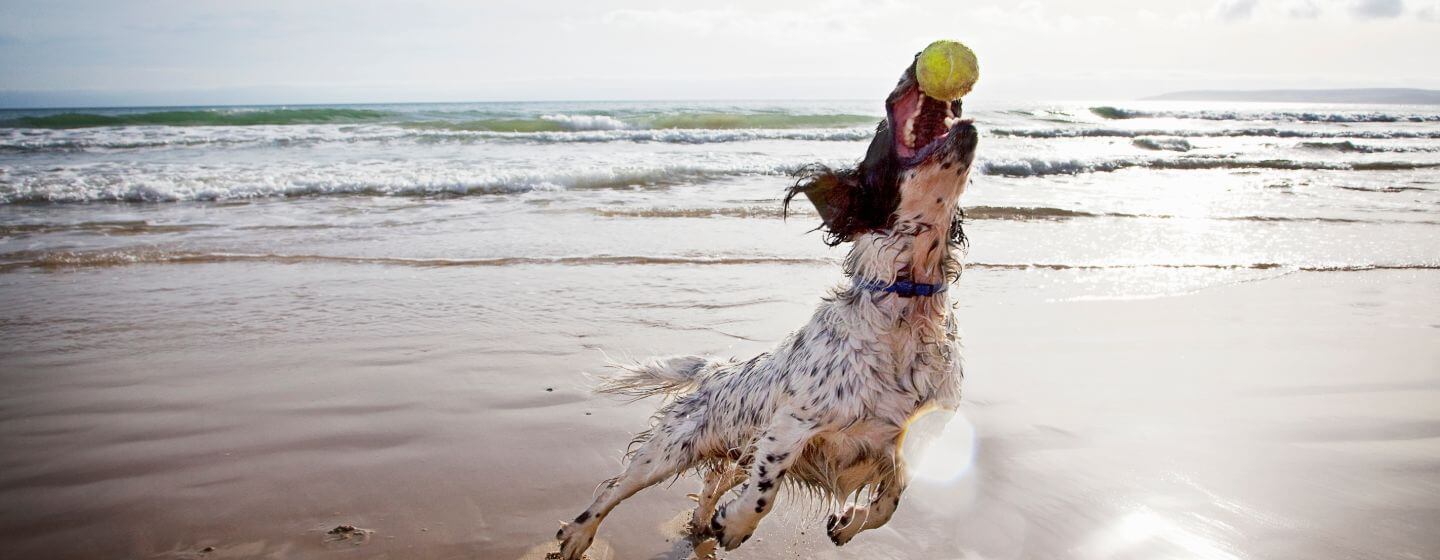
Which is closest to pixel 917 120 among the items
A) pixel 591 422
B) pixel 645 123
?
pixel 591 422

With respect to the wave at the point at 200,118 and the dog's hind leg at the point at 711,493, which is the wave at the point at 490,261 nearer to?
the dog's hind leg at the point at 711,493

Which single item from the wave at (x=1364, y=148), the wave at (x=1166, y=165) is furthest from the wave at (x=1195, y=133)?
the wave at (x=1166, y=165)

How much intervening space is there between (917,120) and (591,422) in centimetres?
279

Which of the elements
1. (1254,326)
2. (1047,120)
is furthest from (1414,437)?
(1047,120)

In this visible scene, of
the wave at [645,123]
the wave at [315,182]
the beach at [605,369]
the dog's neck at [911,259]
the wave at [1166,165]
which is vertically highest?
the wave at [645,123]

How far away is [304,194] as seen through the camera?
13.9m

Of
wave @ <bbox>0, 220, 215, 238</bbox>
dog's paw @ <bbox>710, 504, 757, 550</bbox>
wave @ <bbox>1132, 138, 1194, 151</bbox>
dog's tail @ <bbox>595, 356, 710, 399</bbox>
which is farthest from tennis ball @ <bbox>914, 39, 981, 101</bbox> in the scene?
wave @ <bbox>1132, 138, 1194, 151</bbox>

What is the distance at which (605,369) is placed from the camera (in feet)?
17.6

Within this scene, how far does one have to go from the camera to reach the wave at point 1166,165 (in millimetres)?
17625

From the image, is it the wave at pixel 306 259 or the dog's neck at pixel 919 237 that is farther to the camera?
the wave at pixel 306 259

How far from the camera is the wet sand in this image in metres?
3.48

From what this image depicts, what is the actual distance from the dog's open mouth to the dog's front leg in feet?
3.07

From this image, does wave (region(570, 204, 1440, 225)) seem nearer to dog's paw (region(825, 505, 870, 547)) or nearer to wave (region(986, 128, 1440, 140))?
dog's paw (region(825, 505, 870, 547))

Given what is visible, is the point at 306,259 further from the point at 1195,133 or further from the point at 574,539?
the point at 1195,133
